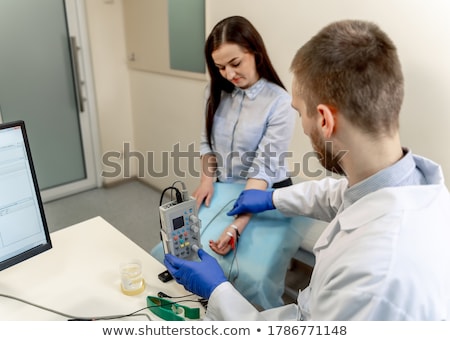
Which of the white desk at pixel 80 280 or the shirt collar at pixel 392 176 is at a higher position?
the shirt collar at pixel 392 176

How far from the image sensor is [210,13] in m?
2.13

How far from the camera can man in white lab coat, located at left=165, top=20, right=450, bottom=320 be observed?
2.02ft

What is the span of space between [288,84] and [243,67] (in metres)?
0.46

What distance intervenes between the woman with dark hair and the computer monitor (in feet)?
1.99

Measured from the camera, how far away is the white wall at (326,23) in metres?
1.36

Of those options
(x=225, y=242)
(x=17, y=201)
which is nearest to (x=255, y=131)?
(x=225, y=242)

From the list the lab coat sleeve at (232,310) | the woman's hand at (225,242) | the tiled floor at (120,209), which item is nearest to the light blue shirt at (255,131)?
the woman's hand at (225,242)

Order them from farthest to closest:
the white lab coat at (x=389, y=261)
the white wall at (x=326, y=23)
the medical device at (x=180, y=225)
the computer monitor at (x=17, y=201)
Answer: the white wall at (x=326, y=23)
the medical device at (x=180, y=225)
the computer monitor at (x=17, y=201)
the white lab coat at (x=389, y=261)

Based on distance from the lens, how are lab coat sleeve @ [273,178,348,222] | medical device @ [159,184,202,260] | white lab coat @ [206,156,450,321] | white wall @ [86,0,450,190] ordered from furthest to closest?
white wall @ [86,0,450,190] → lab coat sleeve @ [273,178,348,222] → medical device @ [159,184,202,260] → white lab coat @ [206,156,450,321]

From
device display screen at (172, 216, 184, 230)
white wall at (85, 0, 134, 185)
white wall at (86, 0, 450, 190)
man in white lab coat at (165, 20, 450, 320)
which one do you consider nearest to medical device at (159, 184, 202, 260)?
device display screen at (172, 216, 184, 230)

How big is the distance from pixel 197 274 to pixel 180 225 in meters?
0.14

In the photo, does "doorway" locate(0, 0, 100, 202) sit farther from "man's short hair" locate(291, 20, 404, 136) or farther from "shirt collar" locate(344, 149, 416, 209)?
"shirt collar" locate(344, 149, 416, 209)

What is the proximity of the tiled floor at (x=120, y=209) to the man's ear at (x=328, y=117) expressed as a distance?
1.84 m

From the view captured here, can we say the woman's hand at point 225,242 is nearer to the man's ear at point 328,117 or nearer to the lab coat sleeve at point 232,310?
the lab coat sleeve at point 232,310
